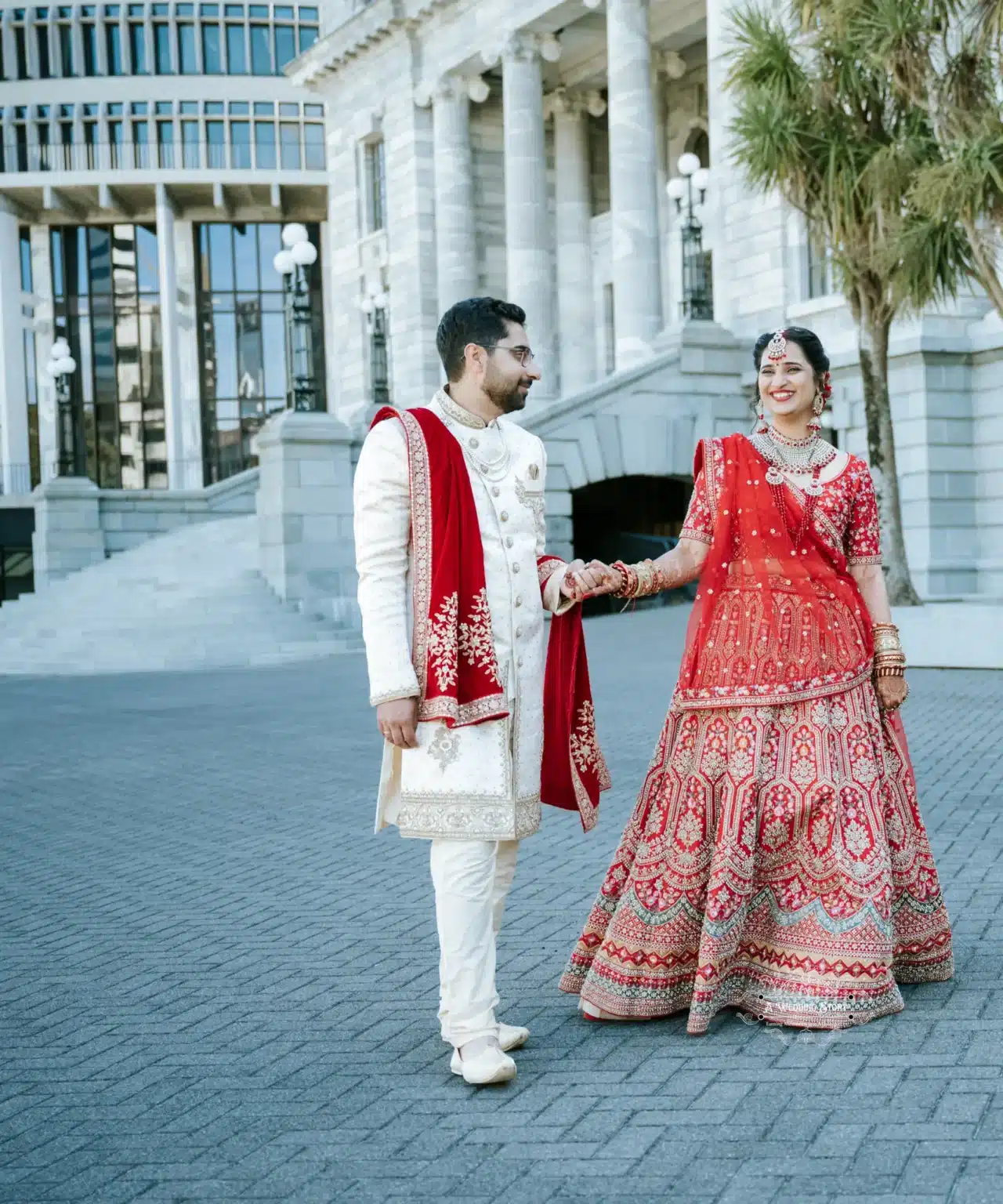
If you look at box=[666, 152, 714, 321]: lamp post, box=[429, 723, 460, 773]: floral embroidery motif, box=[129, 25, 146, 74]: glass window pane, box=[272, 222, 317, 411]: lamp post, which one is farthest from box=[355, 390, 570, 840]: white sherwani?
box=[129, 25, 146, 74]: glass window pane

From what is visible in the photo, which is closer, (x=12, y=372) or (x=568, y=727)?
(x=568, y=727)

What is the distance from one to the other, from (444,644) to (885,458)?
14.0 meters

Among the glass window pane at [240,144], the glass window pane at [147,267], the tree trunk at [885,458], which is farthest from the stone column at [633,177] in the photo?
the glass window pane at [147,267]

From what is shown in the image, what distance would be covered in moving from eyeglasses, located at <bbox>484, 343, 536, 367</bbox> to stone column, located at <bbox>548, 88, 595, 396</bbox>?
3332 centimetres

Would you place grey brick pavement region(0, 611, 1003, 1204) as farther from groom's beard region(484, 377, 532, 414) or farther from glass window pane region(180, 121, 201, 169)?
glass window pane region(180, 121, 201, 169)

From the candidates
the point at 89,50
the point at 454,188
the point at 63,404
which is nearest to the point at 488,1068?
the point at 63,404

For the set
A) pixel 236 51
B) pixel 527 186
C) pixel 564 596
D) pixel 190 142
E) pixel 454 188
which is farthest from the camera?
pixel 236 51

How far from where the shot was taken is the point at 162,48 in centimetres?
5122

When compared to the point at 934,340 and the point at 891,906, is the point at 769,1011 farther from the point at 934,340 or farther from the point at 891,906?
the point at 934,340

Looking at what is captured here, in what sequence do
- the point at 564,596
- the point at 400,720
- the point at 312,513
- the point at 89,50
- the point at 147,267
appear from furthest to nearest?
the point at 147,267
the point at 89,50
the point at 312,513
the point at 564,596
the point at 400,720

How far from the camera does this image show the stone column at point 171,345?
52.0 metres

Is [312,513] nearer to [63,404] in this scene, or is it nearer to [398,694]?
[63,404]

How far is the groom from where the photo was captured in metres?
3.97

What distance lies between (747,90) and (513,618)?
13113 millimetres
